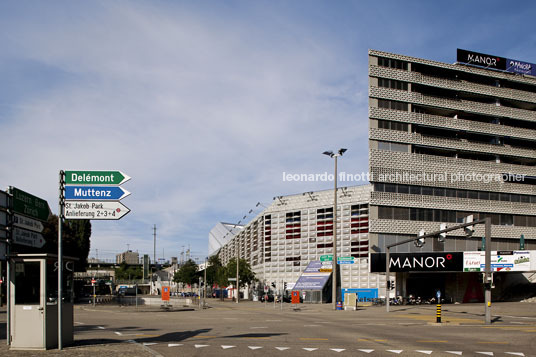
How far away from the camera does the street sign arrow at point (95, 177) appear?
14.5 m

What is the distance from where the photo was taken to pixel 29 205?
48.2 ft

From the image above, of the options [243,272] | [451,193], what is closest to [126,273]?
[243,272]

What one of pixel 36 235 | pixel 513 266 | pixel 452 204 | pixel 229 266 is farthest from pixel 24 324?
pixel 229 266

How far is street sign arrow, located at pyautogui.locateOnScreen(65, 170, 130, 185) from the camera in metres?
14.5

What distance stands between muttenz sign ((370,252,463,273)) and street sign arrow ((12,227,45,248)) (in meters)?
46.7

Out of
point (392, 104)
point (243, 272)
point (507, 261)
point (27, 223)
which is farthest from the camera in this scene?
point (243, 272)

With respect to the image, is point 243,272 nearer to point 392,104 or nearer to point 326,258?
point 392,104

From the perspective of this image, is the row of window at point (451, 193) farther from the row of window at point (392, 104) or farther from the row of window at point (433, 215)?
the row of window at point (392, 104)

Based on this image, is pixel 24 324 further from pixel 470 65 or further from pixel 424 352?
pixel 470 65

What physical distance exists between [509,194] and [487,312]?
44130mm

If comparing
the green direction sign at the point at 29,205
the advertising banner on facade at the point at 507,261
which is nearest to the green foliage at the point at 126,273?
the advertising banner on facade at the point at 507,261

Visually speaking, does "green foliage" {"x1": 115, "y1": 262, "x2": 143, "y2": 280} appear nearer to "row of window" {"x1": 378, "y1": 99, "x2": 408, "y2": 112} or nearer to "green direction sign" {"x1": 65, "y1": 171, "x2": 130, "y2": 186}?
"row of window" {"x1": 378, "y1": 99, "x2": 408, "y2": 112}

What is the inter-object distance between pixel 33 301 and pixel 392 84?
55.7 metres

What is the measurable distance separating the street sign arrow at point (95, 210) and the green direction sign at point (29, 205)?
1101mm
